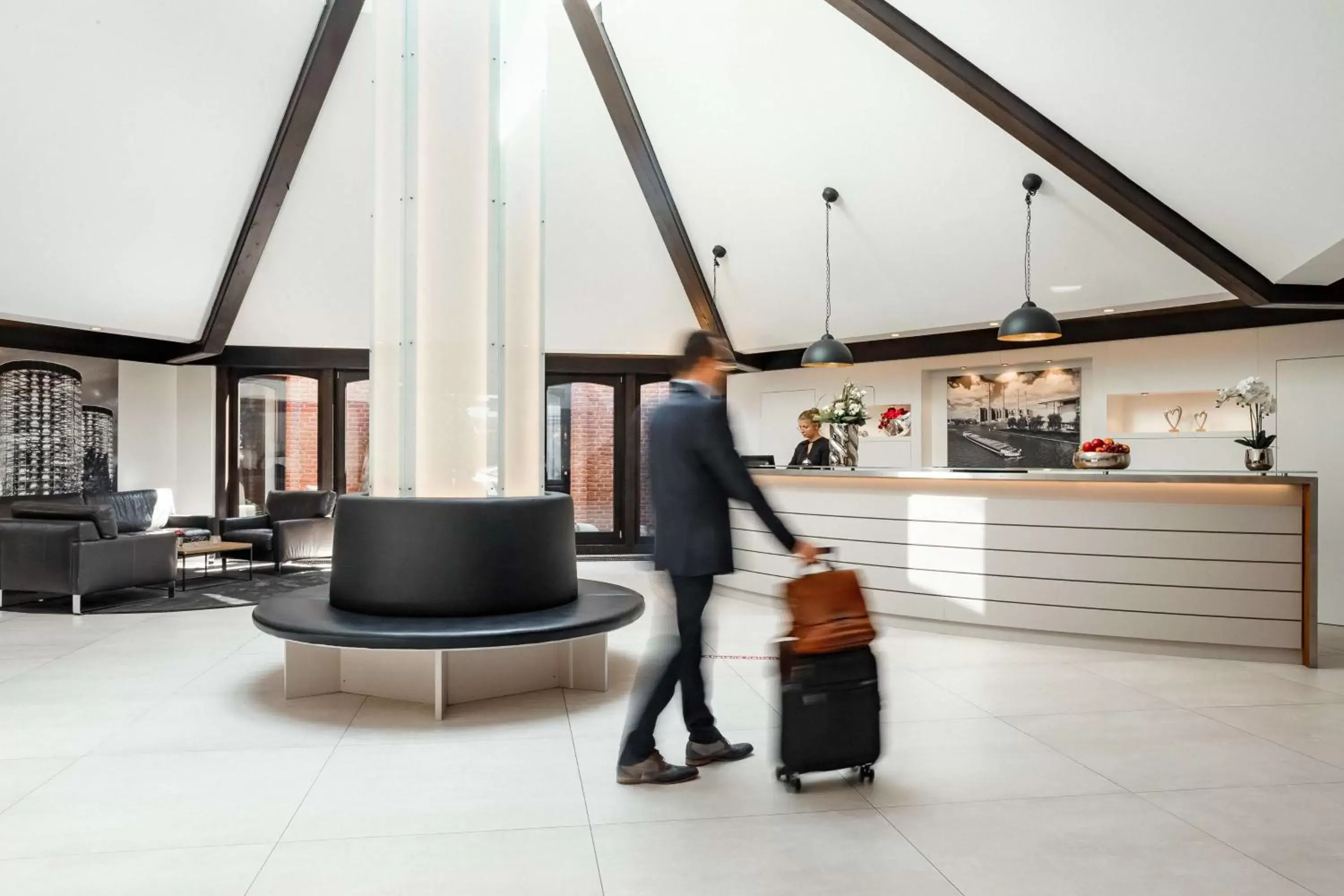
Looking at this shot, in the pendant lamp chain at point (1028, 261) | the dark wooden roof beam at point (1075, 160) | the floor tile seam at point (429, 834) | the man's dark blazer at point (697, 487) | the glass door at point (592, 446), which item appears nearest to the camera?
the floor tile seam at point (429, 834)

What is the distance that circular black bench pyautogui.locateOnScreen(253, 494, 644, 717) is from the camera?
13.7ft

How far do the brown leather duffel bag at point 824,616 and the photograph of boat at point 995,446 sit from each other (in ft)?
22.1

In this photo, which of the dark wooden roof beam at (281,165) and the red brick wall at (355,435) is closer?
the dark wooden roof beam at (281,165)

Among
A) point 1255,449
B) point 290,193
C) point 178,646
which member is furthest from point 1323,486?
point 290,193

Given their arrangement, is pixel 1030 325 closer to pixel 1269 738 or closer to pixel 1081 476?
pixel 1081 476

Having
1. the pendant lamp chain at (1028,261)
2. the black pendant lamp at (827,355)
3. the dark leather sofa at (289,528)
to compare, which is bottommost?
the dark leather sofa at (289,528)

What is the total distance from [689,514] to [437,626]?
1.54 m

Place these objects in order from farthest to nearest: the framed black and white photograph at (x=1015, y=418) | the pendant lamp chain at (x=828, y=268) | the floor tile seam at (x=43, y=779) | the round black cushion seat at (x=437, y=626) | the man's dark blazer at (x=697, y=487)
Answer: the framed black and white photograph at (x=1015, y=418) → the pendant lamp chain at (x=828, y=268) → the round black cushion seat at (x=437, y=626) → the man's dark blazer at (x=697, y=487) → the floor tile seam at (x=43, y=779)

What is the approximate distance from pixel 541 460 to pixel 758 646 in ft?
6.96

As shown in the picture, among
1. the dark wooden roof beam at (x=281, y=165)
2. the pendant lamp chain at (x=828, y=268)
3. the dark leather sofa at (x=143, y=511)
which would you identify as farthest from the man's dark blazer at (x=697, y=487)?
the dark leather sofa at (x=143, y=511)

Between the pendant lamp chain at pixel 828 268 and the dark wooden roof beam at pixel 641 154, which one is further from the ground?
the dark wooden roof beam at pixel 641 154

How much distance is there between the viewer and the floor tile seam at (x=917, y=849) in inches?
99.1

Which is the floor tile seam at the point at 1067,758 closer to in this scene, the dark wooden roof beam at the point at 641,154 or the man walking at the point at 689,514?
the man walking at the point at 689,514

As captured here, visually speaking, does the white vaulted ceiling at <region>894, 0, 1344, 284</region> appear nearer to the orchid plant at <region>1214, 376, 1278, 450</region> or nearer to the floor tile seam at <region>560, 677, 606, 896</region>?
the orchid plant at <region>1214, 376, 1278, 450</region>
